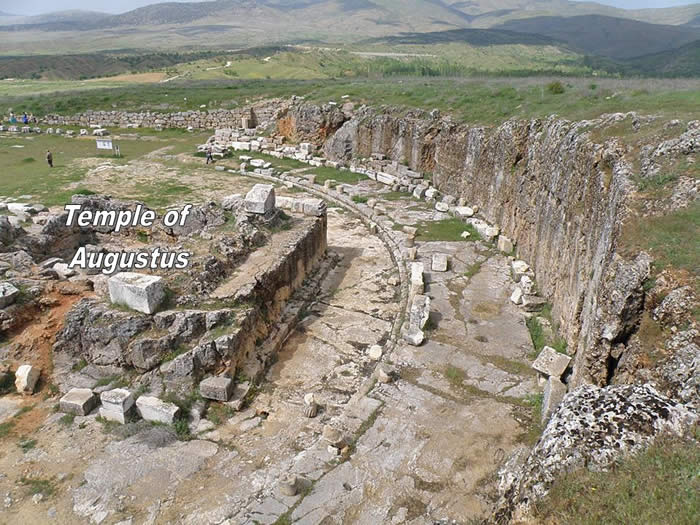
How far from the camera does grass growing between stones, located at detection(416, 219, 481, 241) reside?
51.7 feet

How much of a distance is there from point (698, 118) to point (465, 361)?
22.1 feet

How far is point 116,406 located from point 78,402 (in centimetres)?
71

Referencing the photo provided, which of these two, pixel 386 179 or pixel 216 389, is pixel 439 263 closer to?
pixel 216 389

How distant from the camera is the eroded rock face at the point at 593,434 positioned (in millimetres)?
3789

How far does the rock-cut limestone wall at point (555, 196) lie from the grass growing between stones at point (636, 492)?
2.89 metres

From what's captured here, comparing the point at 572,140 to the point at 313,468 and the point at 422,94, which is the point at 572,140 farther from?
the point at 422,94

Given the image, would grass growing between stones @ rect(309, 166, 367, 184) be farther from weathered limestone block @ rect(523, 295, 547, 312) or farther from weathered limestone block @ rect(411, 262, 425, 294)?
weathered limestone block @ rect(523, 295, 547, 312)

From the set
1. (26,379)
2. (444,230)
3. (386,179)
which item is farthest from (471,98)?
(26,379)

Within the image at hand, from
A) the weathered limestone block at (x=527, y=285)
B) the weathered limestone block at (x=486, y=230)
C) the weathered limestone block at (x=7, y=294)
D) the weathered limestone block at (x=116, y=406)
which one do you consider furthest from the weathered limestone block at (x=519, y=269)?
the weathered limestone block at (x=7, y=294)

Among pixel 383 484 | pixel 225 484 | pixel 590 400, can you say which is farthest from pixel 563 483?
pixel 225 484

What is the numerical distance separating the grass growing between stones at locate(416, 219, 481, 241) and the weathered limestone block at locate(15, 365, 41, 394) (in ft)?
35.5

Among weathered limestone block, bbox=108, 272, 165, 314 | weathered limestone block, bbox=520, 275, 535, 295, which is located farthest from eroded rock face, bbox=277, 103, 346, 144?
weathered limestone block, bbox=108, 272, 165, 314

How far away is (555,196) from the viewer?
11.6 m

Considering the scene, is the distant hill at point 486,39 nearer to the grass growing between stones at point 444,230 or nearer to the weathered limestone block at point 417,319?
the grass growing between stones at point 444,230
